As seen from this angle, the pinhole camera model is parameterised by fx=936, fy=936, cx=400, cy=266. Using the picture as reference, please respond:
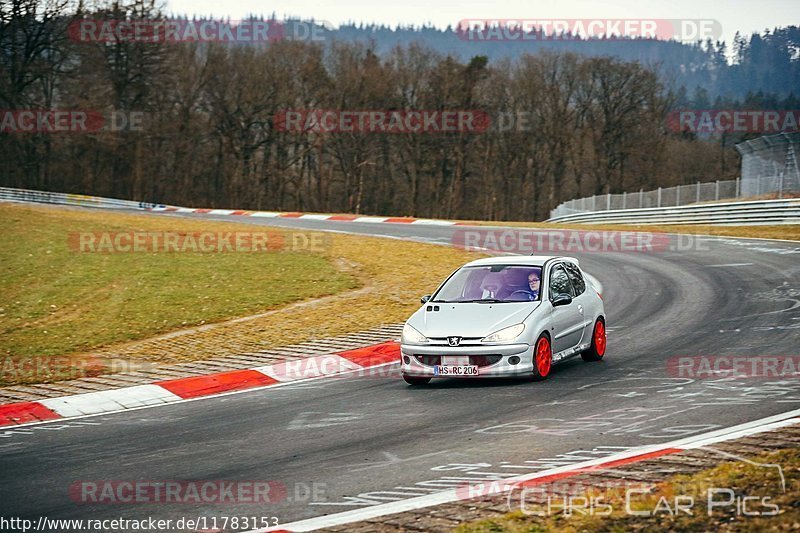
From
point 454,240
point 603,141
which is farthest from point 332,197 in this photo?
point 454,240

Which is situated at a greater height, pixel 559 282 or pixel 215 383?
pixel 559 282

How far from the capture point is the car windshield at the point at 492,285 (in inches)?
483

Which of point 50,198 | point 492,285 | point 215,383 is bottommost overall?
point 215,383

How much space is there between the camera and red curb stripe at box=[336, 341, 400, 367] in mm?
14016

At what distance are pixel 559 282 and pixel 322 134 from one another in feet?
198

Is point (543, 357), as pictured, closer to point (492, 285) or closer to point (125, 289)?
point (492, 285)

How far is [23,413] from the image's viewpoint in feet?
36.6

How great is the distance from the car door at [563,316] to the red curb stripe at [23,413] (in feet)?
20.3

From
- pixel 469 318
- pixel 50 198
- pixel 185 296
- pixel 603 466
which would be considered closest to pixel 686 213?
pixel 185 296

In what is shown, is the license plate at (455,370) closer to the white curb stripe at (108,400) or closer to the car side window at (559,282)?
the car side window at (559,282)

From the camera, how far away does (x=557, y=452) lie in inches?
307

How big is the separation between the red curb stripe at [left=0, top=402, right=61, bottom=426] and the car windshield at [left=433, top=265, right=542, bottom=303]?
5.05 metres

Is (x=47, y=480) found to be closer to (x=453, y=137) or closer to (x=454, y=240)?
(x=454, y=240)

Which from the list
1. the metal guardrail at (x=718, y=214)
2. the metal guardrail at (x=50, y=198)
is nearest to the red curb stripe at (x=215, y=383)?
the metal guardrail at (x=718, y=214)
